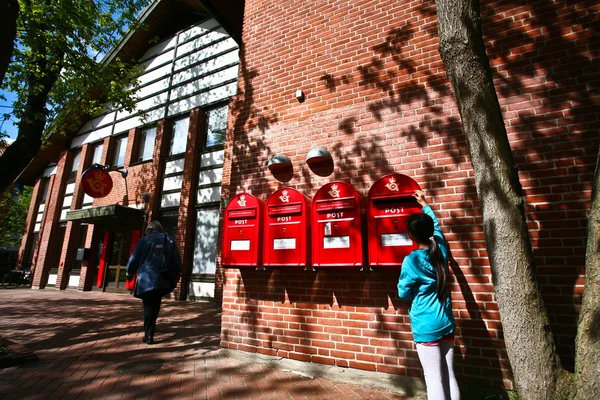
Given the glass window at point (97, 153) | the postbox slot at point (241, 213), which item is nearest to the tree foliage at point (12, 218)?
the glass window at point (97, 153)

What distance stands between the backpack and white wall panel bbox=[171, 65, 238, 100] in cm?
764

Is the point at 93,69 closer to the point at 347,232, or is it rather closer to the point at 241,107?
the point at 241,107

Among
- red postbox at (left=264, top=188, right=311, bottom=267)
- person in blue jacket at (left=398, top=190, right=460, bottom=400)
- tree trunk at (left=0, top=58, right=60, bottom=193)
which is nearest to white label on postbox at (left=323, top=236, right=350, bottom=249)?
red postbox at (left=264, top=188, right=311, bottom=267)

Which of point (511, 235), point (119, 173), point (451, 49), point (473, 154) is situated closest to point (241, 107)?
point (451, 49)

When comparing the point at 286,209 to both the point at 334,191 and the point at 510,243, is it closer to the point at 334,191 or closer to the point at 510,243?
the point at 334,191

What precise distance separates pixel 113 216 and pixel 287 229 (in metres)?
9.39

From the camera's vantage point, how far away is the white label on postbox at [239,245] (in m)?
3.89

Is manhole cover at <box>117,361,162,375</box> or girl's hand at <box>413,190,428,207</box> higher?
girl's hand at <box>413,190,428,207</box>

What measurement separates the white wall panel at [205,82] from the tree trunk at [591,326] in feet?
34.5

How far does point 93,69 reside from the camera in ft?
20.5

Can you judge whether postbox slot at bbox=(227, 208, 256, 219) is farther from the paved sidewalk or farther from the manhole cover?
the manhole cover

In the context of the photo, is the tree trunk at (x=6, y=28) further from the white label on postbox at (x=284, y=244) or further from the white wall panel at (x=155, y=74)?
the white wall panel at (x=155, y=74)

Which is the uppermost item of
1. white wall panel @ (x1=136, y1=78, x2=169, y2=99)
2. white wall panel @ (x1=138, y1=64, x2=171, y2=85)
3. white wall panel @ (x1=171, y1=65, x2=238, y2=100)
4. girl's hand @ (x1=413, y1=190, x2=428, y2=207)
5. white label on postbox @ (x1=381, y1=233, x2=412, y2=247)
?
white wall panel @ (x1=138, y1=64, x2=171, y2=85)

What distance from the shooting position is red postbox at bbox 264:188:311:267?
3.59 m
